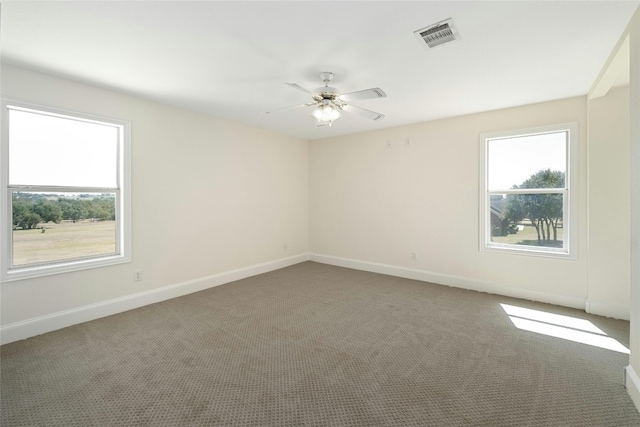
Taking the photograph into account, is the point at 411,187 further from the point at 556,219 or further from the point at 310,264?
the point at 310,264

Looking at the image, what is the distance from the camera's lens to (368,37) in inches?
83.9

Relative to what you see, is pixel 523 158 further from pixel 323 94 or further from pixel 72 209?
pixel 72 209

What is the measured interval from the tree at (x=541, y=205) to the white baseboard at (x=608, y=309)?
0.82 metres

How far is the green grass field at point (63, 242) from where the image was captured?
2.74 metres

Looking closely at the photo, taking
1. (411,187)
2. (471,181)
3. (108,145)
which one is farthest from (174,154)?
(471,181)

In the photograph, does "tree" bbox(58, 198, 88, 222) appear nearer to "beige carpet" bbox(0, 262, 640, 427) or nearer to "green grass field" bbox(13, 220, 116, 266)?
"green grass field" bbox(13, 220, 116, 266)

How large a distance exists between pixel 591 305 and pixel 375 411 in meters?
3.16

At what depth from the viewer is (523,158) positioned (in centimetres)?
382

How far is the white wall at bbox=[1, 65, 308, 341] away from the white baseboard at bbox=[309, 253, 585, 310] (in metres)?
1.17

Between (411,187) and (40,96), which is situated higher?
(40,96)

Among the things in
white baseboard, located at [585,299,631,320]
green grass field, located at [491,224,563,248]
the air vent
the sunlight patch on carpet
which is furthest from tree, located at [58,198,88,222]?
white baseboard, located at [585,299,631,320]

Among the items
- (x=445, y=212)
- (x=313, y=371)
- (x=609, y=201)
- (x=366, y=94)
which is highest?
(x=366, y=94)

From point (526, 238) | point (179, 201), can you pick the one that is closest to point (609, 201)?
point (526, 238)

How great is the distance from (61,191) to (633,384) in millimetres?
5070
